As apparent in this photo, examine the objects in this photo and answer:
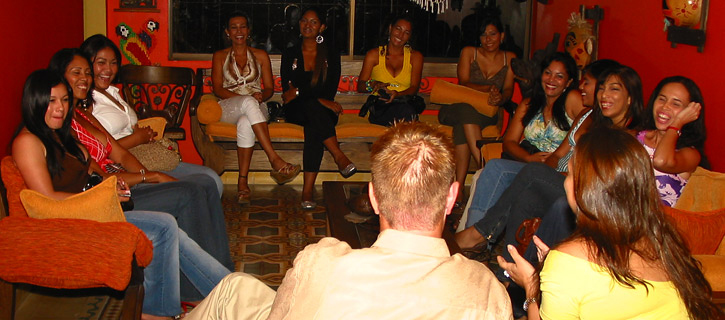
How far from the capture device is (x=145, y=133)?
13.1 feet

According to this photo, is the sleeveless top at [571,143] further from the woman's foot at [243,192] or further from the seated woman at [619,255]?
the woman's foot at [243,192]

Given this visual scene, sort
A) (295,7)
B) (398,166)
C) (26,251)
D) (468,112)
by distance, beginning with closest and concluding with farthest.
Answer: (398,166) → (26,251) → (468,112) → (295,7)

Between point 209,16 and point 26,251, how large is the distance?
12.4ft

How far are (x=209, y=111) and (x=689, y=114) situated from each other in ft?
11.0

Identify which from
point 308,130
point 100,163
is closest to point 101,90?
point 100,163

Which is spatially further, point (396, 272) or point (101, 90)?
point (101, 90)

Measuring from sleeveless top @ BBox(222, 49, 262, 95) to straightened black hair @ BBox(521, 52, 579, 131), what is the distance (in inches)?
86.0

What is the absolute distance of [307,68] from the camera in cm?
545

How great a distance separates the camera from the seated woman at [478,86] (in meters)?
5.25

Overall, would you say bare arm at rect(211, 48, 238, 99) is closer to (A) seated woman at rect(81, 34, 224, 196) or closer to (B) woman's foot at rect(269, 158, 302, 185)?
(B) woman's foot at rect(269, 158, 302, 185)

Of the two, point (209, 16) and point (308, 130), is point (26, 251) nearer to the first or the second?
point (308, 130)

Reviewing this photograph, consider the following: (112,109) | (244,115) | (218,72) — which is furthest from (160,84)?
(112,109)

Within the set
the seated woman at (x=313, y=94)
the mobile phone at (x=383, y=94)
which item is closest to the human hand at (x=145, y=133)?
the seated woman at (x=313, y=94)

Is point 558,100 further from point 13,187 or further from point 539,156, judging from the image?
point 13,187
